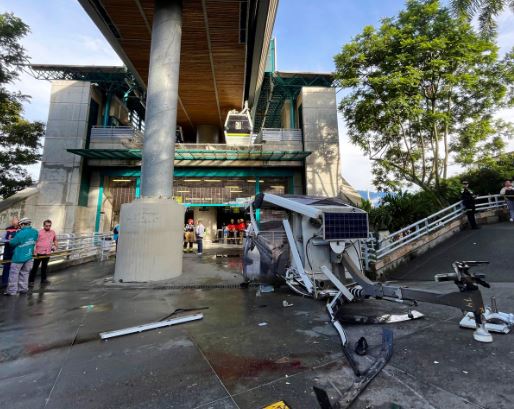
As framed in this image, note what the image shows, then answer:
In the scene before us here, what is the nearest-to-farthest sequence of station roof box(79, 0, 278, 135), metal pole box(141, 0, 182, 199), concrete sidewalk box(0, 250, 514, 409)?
concrete sidewalk box(0, 250, 514, 409)
metal pole box(141, 0, 182, 199)
station roof box(79, 0, 278, 135)

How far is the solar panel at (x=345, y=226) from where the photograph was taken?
3.91m

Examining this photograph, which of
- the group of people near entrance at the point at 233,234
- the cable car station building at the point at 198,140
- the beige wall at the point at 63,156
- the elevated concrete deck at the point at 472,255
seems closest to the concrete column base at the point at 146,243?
the elevated concrete deck at the point at 472,255

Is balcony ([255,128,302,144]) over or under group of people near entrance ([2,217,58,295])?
over

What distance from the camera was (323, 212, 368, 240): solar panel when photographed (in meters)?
3.91

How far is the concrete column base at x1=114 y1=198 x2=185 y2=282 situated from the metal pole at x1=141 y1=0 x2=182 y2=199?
69 cm

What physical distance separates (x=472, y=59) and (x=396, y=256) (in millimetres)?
9946

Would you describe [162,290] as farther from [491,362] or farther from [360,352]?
[491,362]

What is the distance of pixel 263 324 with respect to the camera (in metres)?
3.71

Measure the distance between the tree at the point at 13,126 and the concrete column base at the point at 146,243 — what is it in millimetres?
14384

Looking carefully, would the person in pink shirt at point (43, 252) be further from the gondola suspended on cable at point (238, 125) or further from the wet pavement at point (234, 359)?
the gondola suspended on cable at point (238, 125)

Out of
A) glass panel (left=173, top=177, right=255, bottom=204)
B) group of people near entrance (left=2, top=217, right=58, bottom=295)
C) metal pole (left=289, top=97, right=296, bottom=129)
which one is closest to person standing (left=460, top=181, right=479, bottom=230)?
glass panel (left=173, top=177, right=255, bottom=204)

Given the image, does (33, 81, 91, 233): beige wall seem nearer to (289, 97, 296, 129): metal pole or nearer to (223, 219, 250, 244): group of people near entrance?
(223, 219, 250, 244): group of people near entrance

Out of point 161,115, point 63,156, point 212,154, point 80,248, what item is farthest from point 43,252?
point 63,156

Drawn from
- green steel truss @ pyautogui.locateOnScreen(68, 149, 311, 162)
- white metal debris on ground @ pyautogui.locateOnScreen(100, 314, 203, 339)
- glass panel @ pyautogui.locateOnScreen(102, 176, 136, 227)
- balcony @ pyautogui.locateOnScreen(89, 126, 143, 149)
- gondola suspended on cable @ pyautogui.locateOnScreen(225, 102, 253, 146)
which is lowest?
white metal debris on ground @ pyautogui.locateOnScreen(100, 314, 203, 339)
